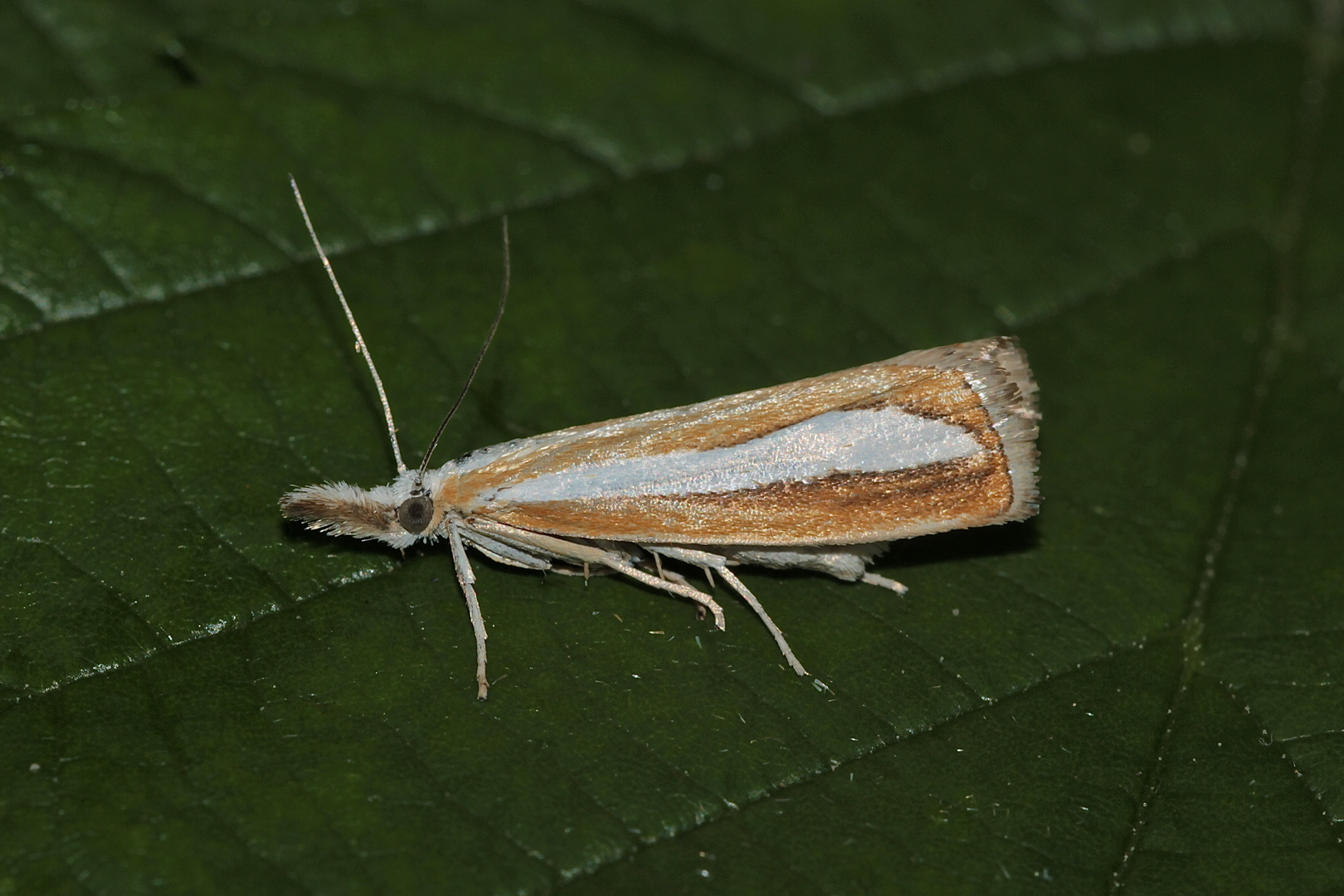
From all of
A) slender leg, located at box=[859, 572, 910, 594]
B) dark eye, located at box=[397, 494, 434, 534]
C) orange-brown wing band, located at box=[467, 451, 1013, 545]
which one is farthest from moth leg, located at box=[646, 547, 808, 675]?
dark eye, located at box=[397, 494, 434, 534]

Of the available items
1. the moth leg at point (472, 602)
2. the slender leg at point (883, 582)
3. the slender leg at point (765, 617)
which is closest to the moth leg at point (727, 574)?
the slender leg at point (765, 617)

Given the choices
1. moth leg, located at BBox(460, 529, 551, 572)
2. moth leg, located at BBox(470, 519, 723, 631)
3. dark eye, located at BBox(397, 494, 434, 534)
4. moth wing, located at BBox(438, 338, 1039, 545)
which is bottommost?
moth leg, located at BBox(460, 529, 551, 572)

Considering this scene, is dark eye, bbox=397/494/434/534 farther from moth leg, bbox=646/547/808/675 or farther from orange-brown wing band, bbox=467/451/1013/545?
moth leg, bbox=646/547/808/675

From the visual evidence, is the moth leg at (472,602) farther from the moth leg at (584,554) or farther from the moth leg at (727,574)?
the moth leg at (727,574)

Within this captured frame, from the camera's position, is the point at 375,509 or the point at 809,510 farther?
the point at 809,510

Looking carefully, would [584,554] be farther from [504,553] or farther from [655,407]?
[655,407]

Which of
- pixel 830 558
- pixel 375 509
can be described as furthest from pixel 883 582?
pixel 375 509

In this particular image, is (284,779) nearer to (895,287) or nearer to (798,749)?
(798,749)
